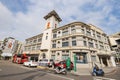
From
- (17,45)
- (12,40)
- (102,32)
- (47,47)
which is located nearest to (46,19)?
(47,47)

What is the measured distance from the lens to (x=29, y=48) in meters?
43.1

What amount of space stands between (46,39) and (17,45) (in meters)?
44.4

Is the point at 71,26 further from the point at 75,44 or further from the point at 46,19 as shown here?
the point at 46,19

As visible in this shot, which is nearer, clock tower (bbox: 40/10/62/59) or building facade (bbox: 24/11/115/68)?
building facade (bbox: 24/11/115/68)

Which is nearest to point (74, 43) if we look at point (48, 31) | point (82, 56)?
point (82, 56)

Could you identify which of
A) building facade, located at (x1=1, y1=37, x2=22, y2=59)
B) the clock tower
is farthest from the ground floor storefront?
building facade, located at (x1=1, y1=37, x2=22, y2=59)

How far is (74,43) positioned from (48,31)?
1335cm

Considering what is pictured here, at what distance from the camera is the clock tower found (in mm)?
31391

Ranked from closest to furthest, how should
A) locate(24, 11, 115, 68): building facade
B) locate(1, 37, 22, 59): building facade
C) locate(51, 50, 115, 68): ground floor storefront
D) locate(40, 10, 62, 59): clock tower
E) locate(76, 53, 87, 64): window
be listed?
locate(51, 50, 115, 68): ground floor storefront, locate(76, 53, 87, 64): window, locate(24, 11, 115, 68): building facade, locate(40, 10, 62, 59): clock tower, locate(1, 37, 22, 59): building facade

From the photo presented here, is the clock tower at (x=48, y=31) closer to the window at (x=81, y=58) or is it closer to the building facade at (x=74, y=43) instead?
the building facade at (x=74, y=43)

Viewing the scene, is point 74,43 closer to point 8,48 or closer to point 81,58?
point 81,58

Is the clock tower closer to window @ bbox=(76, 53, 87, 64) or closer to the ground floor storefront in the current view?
the ground floor storefront

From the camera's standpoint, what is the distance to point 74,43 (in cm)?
2461

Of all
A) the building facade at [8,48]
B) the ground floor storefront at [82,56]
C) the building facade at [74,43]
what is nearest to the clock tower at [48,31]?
the building facade at [74,43]
